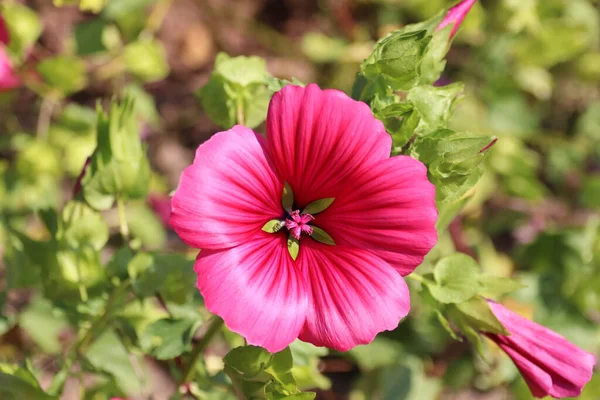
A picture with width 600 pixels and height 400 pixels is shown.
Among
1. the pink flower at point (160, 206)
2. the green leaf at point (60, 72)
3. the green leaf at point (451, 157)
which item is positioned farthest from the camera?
the pink flower at point (160, 206)

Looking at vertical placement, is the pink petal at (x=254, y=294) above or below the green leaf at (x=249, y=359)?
above

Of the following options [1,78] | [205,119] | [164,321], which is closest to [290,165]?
[164,321]

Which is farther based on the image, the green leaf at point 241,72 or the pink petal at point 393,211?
the green leaf at point 241,72

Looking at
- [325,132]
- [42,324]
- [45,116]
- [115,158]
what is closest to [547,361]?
[325,132]

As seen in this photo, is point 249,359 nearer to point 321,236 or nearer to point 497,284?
point 321,236

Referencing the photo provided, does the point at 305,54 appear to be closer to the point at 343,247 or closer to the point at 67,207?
the point at 67,207

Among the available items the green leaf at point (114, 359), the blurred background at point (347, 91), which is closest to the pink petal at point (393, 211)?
the blurred background at point (347, 91)

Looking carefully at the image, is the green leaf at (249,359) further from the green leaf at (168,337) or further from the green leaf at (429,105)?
the green leaf at (429,105)
